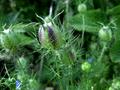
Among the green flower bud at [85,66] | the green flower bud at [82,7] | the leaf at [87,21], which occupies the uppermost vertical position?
the green flower bud at [82,7]

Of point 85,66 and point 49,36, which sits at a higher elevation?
point 49,36

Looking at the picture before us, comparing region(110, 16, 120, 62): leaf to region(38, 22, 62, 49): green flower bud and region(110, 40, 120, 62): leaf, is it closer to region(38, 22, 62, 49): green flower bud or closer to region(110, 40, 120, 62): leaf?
region(110, 40, 120, 62): leaf

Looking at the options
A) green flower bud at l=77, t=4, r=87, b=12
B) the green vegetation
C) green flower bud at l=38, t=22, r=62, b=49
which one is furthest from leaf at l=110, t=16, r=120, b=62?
green flower bud at l=38, t=22, r=62, b=49

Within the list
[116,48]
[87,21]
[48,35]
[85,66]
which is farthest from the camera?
[87,21]

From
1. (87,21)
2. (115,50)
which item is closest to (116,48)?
(115,50)

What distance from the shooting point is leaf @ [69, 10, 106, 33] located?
1.60 meters

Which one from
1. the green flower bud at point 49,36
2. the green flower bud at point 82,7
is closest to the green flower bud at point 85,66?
the green flower bud at point 49,36

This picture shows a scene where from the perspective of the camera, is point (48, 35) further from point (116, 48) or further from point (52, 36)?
point (116, 48)

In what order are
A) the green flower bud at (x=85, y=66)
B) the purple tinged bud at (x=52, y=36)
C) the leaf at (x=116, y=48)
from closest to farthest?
the purple tinged bud at (x=52, y=36) < the green flower bud at (x=85, y=66) < the leaf at (x=116, y=48)

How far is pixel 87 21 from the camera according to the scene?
1.65 metres

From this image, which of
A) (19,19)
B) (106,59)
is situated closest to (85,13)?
(106,59)

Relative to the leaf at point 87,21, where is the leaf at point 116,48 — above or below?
below

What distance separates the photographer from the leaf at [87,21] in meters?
1.60

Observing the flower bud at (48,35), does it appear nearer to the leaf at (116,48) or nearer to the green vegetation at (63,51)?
the green vegetation at (63,51)
